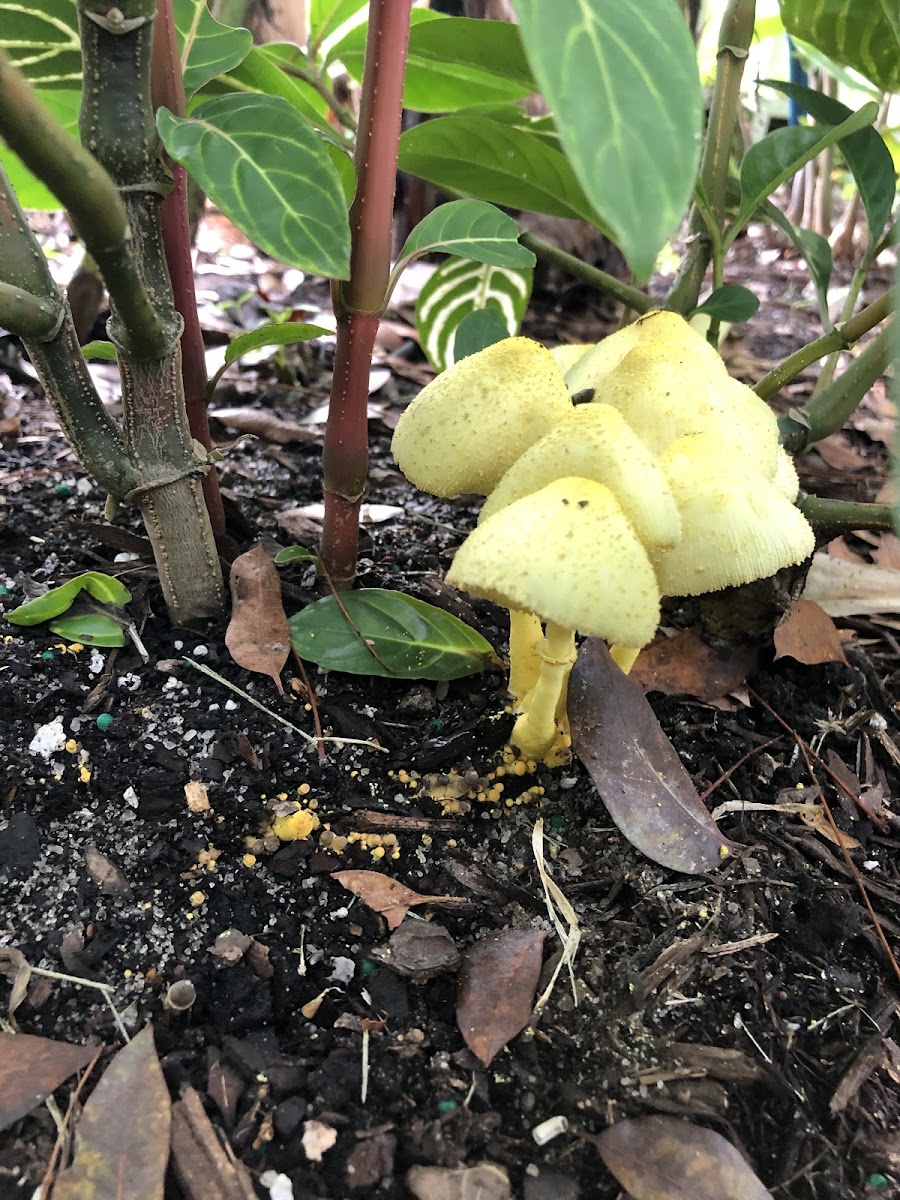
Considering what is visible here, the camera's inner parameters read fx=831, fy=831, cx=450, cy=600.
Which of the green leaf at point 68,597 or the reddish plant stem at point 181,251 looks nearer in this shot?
the reddish plant stem at point 181,251

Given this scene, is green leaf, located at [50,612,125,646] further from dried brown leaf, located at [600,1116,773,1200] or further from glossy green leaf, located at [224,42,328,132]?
dried brown leaf, located at [600,1116,773,1200]

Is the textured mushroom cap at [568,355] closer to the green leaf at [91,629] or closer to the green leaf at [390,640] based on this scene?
the green leaf at [390,640]

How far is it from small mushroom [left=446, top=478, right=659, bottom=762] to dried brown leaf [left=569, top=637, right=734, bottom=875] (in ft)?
1.05

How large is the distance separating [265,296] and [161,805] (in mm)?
2334

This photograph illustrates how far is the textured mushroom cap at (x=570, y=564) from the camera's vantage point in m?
0.85

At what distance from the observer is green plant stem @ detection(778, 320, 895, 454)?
1.50m

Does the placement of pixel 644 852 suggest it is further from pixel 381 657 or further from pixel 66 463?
pixel 66 463

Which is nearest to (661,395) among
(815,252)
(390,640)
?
(390,640)

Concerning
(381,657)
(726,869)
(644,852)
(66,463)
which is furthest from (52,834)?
(66,463)

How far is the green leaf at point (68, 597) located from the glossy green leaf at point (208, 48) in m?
0.75

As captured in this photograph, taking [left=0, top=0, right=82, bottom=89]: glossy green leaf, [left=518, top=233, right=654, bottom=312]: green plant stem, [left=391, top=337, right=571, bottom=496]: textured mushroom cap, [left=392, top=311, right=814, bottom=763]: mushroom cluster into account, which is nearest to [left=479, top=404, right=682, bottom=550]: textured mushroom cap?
[left=392, top=311, right=814, bottom=763]: mushroom cluster

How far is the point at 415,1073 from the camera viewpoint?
0.92 m

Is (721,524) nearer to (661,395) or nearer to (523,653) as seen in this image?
(661,395)

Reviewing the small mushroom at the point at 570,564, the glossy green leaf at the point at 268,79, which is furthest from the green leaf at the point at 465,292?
the small mushroom at the point at 570,564
